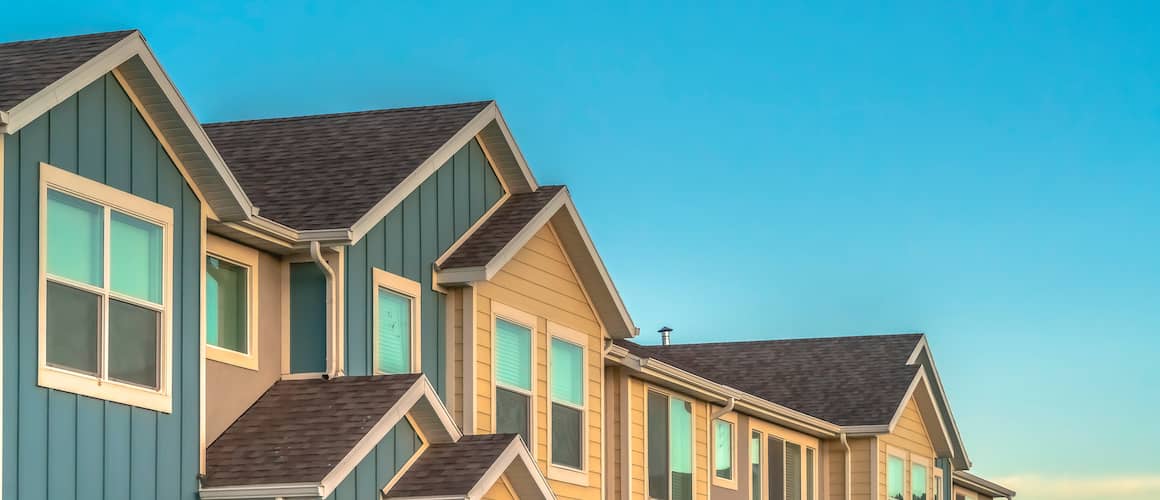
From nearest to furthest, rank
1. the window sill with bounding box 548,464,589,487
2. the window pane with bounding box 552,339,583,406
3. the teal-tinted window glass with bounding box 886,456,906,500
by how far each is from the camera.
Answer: the window sill with bounding box 548,464,589,487
the window pane with bounding box 552,339,583,406
the teal-tinted window glass with bounding box 886,456,906,500

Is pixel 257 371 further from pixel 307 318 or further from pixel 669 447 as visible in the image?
pixel 669 447

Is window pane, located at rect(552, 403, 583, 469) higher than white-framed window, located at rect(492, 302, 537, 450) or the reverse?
the reverse

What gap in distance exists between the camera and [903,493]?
3666 centimetres

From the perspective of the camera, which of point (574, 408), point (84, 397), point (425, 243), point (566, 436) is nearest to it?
point (84, 397)

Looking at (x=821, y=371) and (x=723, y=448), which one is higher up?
(x=821, y=371)

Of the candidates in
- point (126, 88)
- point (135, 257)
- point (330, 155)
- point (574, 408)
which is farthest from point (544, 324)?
point (126, 88)

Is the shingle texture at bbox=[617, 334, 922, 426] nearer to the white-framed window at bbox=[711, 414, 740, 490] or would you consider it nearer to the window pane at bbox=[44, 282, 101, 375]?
the white-framed window at bbox=[711, 414, 740, 490]

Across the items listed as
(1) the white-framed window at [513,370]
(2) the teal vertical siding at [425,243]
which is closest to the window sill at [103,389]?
(2) the teal vertical siding at [425,243]

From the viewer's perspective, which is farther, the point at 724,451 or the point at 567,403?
the point at 724,451

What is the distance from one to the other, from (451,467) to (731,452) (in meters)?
13.3

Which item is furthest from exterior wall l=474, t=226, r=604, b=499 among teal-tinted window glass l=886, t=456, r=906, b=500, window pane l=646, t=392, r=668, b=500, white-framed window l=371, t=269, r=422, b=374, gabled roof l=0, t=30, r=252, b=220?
teal-tinted window glass l=886, t=456, r=906, b=500

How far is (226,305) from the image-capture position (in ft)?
59.6

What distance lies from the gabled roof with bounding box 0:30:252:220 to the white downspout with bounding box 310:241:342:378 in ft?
5.87

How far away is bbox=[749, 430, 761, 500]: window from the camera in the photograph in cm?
3159
